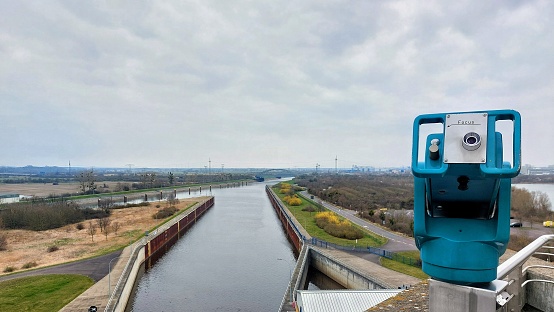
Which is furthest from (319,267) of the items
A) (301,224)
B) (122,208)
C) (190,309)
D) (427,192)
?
(122,208)

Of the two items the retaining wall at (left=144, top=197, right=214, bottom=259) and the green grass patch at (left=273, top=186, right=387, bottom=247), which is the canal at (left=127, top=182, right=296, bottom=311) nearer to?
the retaining wall at (left=144, top=197, right=214, bottom=259)

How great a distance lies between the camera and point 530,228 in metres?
39.2

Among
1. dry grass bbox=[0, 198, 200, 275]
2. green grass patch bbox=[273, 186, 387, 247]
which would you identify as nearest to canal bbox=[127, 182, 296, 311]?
green grass patch bbox=[273, 186, 387, 247]

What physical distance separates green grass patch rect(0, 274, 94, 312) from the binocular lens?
2196 centimetres

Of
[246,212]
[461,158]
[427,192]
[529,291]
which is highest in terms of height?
[461,158]

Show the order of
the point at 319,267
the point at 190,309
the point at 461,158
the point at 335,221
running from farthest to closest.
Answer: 1. the point at 335,221
2. the point at 319,267
3. the point at 190,309
4. the point at 461,158

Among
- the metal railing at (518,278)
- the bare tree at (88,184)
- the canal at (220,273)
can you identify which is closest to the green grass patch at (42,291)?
the canal at (220,273)

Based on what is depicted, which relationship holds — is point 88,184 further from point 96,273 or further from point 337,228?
point 337,228

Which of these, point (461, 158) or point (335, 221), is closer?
point (461, 158)

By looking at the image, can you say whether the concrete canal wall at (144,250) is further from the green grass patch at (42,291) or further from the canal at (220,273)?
the green grass patch at (42,291)

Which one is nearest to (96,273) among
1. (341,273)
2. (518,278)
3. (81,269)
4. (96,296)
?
(81,269)

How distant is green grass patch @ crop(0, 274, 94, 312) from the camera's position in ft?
61.5

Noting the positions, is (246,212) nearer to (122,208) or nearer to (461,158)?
(122,208)

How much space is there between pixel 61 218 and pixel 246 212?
98.2 ft
